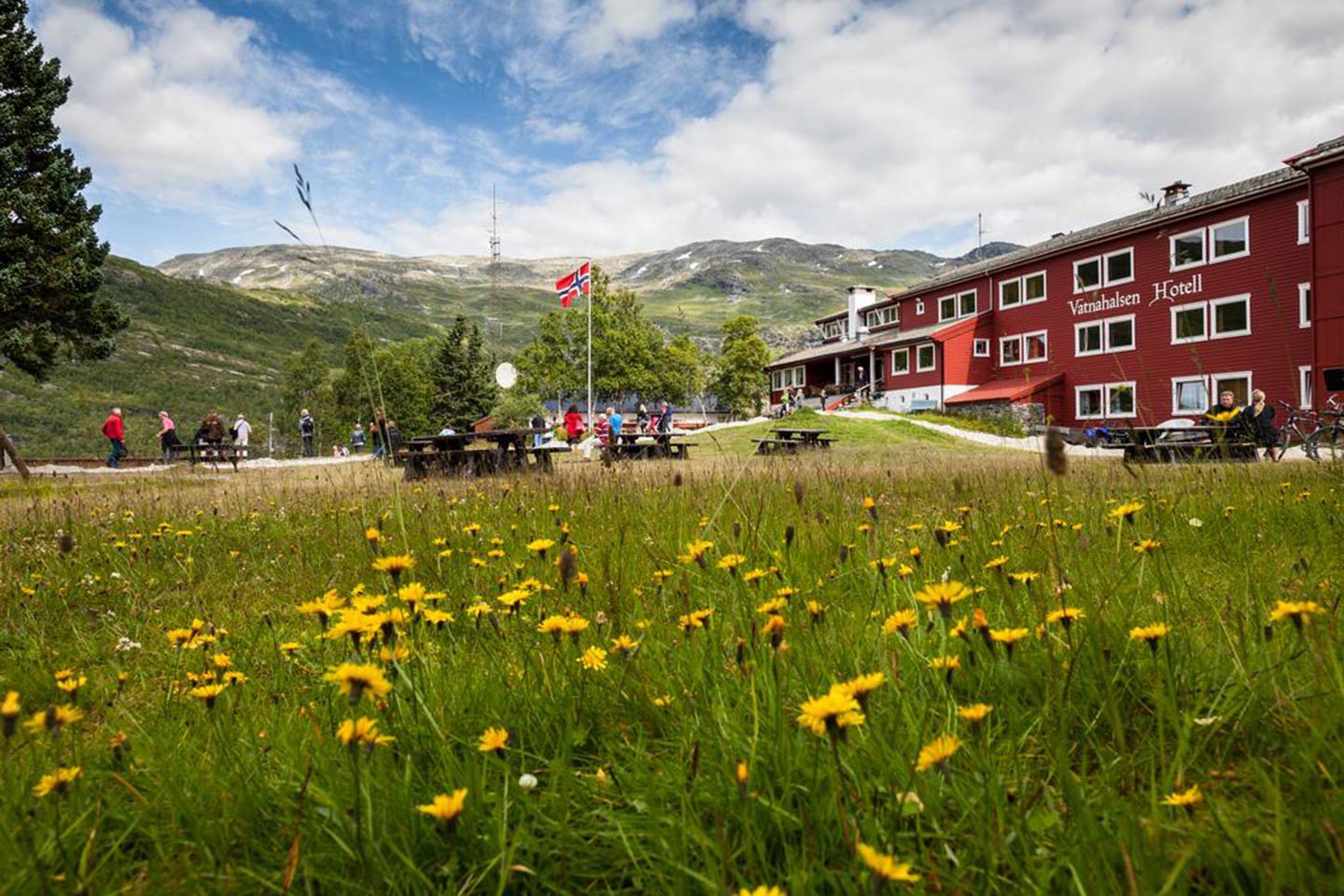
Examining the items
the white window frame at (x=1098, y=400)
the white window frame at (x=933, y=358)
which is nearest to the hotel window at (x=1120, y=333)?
the white window frame at (x=1098, y=400)

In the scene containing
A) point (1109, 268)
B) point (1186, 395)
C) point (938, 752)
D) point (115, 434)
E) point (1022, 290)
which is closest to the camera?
point (938, 752)

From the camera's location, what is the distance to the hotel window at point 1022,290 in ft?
115

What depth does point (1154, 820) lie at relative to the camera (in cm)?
93

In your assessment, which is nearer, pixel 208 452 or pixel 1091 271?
pixel 208 452

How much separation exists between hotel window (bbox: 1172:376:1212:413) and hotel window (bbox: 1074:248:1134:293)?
215 inches

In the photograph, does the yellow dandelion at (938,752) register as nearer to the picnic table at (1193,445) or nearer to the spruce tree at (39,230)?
the picnic table at (1193,445)

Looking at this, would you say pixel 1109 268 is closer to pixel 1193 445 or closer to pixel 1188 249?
pixel 1188 249

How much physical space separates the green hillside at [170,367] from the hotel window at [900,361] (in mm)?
29835

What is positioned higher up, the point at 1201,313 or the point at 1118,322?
the point at 1118,322

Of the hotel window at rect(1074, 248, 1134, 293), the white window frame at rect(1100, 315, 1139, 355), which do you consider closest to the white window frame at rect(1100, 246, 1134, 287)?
the hotel window at rect(1074, 248, 1134, 293)

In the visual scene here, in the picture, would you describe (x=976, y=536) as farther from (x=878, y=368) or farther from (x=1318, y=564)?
(x=878, y=368)

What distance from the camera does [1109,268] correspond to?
3148cm

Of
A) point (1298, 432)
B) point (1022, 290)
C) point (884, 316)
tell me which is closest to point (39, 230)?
point (1298, 432)

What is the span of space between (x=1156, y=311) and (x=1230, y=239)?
367 cm
